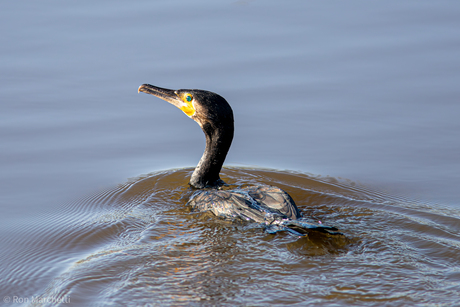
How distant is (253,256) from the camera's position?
477cm

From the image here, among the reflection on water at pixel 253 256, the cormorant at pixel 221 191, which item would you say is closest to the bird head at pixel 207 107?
the cormorant at pixel 221 191

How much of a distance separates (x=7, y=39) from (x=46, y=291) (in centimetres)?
713

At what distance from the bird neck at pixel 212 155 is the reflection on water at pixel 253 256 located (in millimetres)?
393

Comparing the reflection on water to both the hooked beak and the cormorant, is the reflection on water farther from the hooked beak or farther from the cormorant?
the hooked beak

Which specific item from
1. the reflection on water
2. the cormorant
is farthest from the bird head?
the reflection on water

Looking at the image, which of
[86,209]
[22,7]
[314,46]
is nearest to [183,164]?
[86,209]

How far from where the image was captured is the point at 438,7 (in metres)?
11.4

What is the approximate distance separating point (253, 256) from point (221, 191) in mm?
1295

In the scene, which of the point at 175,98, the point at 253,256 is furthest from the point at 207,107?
the point at 253,256

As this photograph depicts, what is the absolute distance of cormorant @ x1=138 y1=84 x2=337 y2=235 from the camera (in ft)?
17.6

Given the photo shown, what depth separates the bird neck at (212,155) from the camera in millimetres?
6500

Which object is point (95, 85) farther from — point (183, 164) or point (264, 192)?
point (264, 192)

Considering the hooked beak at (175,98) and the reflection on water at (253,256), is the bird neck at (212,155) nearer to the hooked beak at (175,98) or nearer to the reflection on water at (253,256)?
the hooked beak at (175,98)

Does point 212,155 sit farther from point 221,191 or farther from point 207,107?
point 221,191
